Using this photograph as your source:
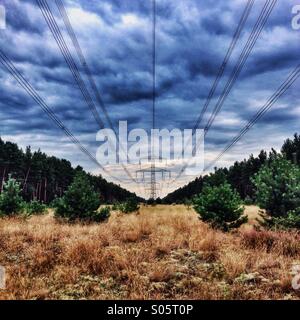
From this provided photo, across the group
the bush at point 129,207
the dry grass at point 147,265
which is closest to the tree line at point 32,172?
the bush at point 129,207

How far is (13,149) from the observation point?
67750mm

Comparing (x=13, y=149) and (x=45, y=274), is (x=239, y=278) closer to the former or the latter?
(x=45, y=274)

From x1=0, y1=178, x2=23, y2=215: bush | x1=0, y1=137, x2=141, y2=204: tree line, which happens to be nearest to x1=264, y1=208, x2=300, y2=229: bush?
x1=0, y1=178, x2=23, y2=215: bush

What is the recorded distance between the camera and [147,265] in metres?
8.02

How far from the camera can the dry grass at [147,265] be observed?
21.5 feet

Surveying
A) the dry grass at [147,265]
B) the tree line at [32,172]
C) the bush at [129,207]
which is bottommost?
the dry grass at [147,265]

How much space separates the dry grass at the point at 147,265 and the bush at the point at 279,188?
3.74 meters

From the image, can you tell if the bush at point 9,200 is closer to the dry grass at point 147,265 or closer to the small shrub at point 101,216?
the small shrub at point 101,216

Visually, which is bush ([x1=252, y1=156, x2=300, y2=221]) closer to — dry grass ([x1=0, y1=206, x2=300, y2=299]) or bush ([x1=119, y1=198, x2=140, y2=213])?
dry grass ([x1=0, y1=206, x2=300, y2=299])

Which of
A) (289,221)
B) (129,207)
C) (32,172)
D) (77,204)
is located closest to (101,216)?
(77,204)

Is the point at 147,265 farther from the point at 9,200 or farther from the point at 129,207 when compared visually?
the point at 129,207

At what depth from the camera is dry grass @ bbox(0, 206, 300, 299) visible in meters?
6.54
